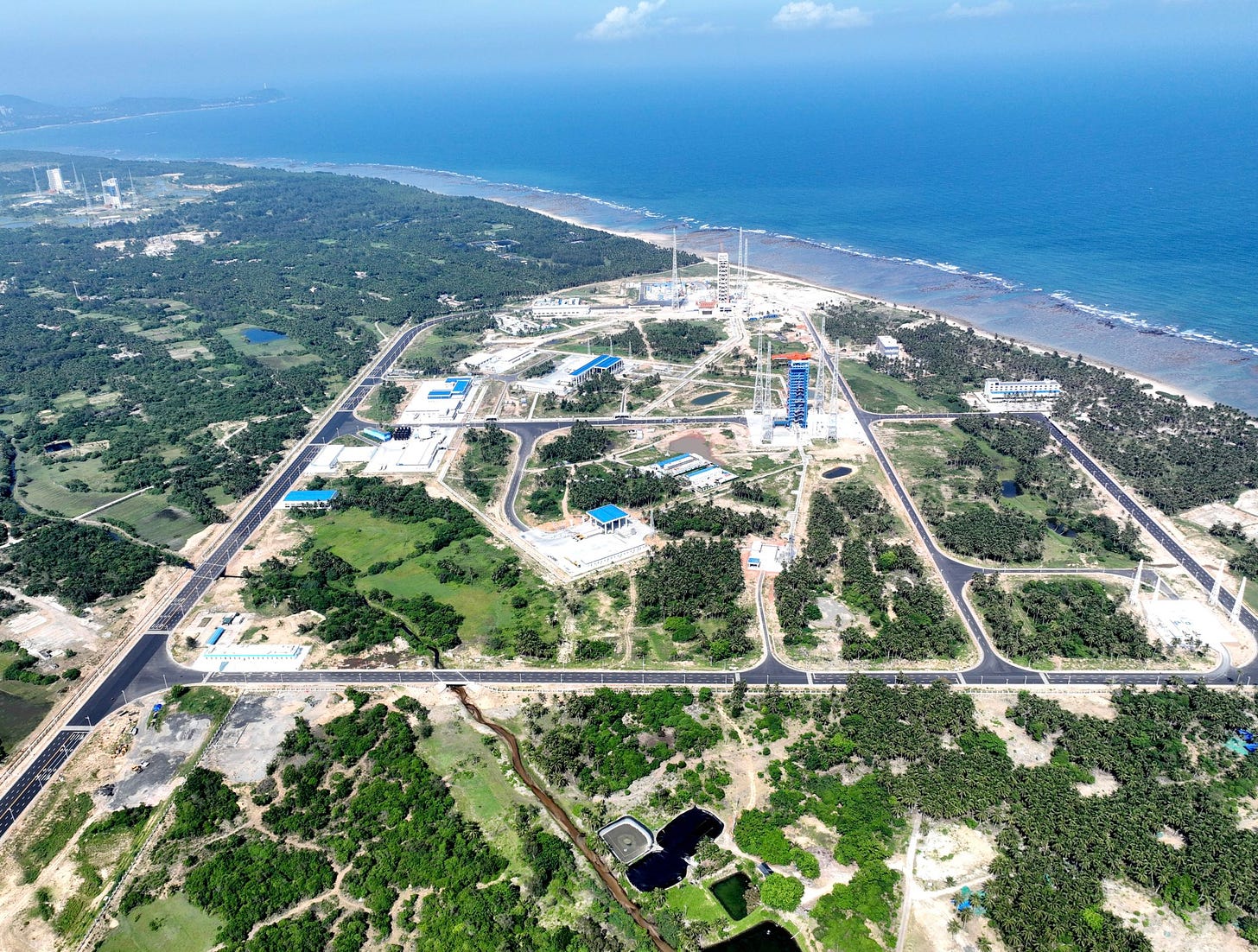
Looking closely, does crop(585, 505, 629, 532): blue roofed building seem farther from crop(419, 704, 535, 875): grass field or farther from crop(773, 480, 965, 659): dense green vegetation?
crop(419, 704, 535, 875): grass field

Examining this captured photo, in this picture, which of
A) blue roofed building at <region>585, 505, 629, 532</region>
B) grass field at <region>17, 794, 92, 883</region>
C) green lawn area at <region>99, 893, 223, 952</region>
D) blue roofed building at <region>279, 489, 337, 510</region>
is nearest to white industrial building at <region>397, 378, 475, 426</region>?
blue roofed building at <region>279, 489, 337, 510</region>

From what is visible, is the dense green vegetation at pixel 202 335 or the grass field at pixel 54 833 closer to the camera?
the grass field at pixel 54 833

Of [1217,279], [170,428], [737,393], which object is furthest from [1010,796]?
[1217,279]

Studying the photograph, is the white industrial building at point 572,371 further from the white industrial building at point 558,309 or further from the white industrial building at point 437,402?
the white industrial building at point 558,309

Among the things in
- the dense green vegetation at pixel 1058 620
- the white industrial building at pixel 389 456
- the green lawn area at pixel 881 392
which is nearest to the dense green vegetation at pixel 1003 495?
the dense green vegetation at pixel 1058 620

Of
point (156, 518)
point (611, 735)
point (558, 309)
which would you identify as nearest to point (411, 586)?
→ point (611, 735)

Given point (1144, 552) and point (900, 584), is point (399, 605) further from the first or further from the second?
point (1144, 552)

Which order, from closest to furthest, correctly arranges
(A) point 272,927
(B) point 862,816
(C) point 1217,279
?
(A) point 272,927
(B) point 862,816
(C) point 1217,279
